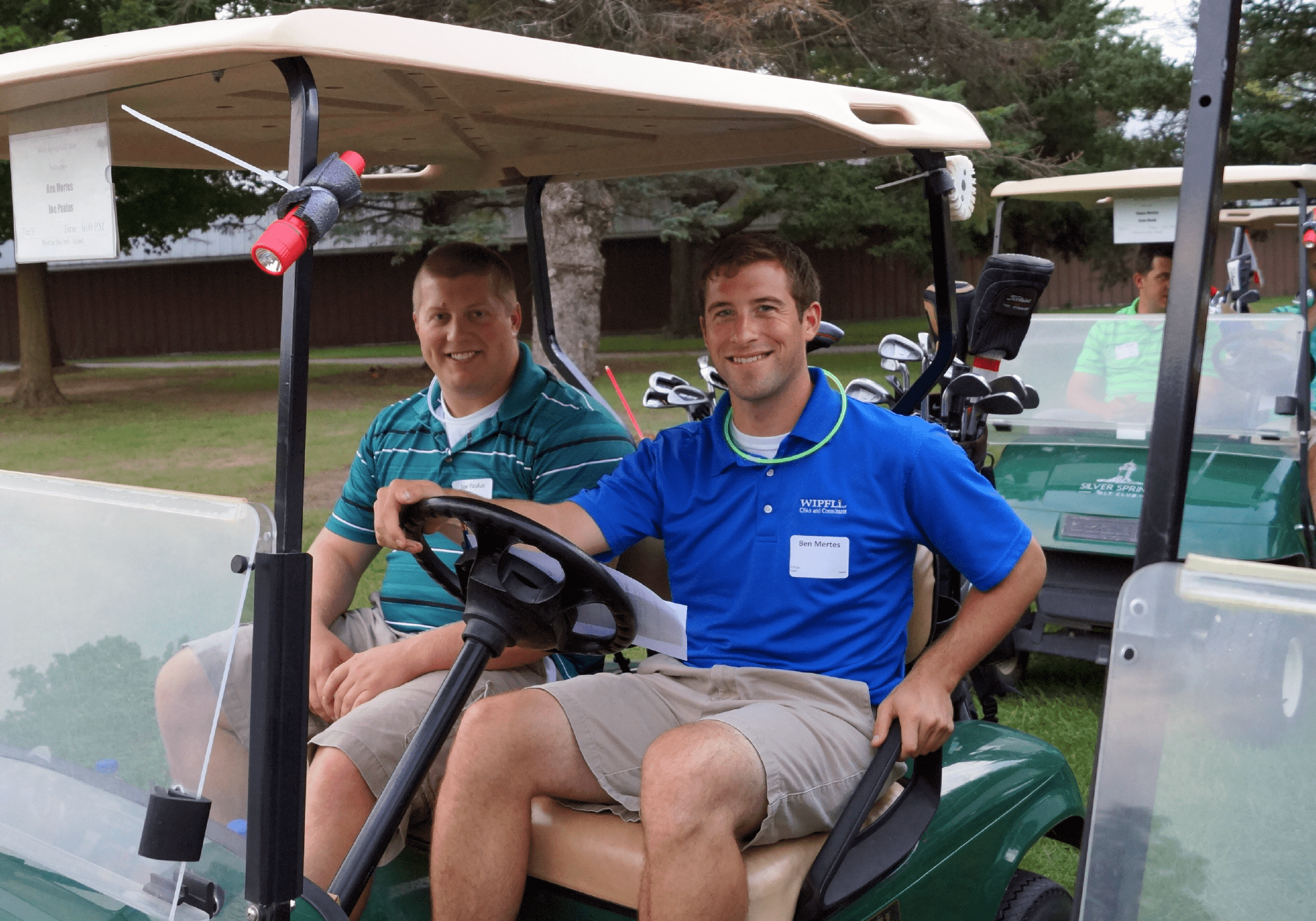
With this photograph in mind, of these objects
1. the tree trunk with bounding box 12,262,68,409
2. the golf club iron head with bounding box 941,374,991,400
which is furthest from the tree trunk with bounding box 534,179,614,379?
the golf club iron head with bounding box 941,374,991,400

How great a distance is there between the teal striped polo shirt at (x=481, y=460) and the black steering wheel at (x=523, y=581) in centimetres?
64

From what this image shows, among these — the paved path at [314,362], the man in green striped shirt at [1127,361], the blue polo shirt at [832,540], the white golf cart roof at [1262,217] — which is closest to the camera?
the blue polo shirt at [832,540]

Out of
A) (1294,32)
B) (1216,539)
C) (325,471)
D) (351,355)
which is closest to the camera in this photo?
(1294,32)

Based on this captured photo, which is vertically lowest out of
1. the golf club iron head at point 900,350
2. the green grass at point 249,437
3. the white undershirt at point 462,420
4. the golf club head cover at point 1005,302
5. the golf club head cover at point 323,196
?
the green grass at point 249,437

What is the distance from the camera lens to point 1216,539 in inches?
173

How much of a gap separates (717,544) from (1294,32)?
3.05 m

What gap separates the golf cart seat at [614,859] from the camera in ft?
6.10

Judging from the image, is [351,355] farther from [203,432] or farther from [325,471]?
[325,471]

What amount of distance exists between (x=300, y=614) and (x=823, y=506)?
1190 mm

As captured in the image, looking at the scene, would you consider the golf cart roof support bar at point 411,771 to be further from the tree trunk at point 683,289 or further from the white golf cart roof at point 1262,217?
the tree trunk at point 683,289

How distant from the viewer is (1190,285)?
4.21 feet

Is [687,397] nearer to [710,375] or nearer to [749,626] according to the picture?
[710,375]

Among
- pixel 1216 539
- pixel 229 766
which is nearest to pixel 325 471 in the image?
pixel 1216 539

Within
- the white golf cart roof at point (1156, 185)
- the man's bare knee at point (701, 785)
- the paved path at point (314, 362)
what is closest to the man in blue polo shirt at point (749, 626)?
the man's bare knee at point (701, 785)
